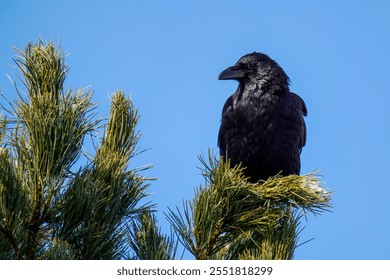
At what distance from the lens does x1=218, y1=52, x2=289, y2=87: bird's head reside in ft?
21.8

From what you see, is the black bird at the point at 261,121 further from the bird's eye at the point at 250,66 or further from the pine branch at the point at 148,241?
the pine branch at the point at 148,241

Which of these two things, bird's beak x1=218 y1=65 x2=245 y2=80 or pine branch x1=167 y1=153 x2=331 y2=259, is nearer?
pine branch x1=167 y1=153 x2=331 y2=259

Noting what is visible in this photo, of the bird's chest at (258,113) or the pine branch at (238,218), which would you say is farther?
the bird's chest at (258,113)

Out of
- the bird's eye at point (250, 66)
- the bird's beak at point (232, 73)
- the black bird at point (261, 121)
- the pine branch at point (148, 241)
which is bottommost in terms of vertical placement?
the pine branch at point (148, 241)

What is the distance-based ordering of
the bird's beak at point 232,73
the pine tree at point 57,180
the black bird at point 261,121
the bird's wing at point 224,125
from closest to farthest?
the pine tree at point 57,180
the black bird at point 261,121
the bird's beak at point 232,73
the bird's wing at point 224,125

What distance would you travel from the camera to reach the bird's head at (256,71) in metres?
6.65

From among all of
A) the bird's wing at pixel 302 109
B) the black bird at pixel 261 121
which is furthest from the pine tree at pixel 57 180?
the bird's wing at pixel 302 109

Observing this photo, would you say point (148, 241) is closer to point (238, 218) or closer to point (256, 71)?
point (238, 218)

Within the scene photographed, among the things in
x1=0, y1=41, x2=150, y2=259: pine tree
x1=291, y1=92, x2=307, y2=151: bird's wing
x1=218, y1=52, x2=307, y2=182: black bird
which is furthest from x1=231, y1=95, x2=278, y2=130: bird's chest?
x1=0, y1=41, x2=150, y2=259: pine tree

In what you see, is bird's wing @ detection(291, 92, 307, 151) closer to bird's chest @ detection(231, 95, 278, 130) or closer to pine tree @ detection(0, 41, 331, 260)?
bird's chest @ detection(231, 95, 278, 130)

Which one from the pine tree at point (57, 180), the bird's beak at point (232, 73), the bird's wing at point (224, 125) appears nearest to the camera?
the pine tree at point (57, 180)

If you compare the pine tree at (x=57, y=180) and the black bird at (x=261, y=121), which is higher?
the black bird at (x=261, y=121)
